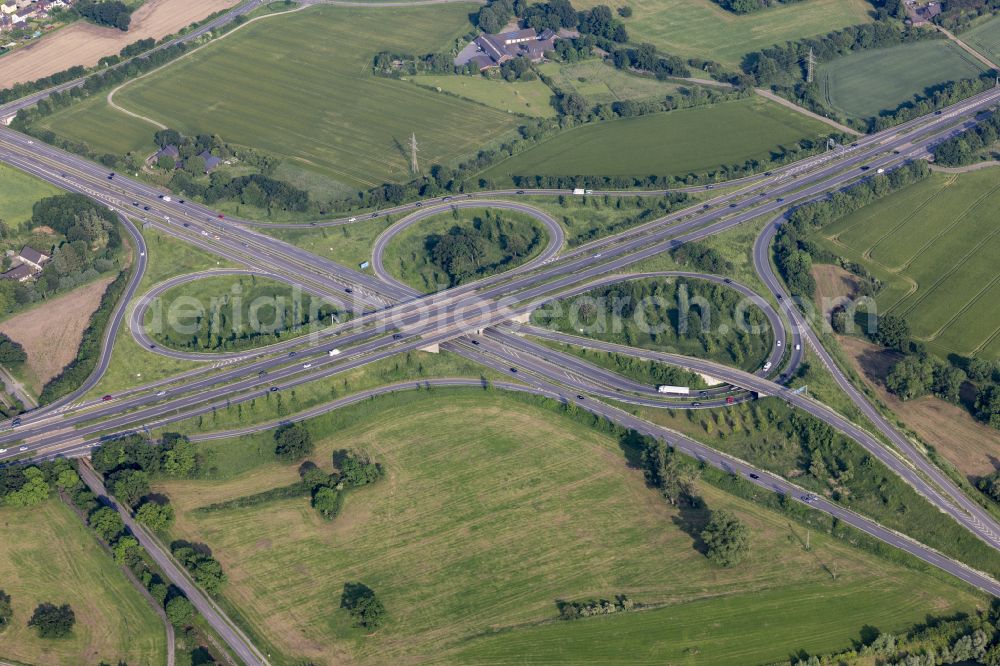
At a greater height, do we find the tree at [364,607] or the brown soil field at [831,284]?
the brown soil field at [831,284]

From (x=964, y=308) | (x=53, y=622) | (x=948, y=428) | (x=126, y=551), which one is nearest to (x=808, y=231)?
(x=964, y=308)

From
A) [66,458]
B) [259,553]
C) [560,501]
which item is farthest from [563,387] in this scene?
[66,458]

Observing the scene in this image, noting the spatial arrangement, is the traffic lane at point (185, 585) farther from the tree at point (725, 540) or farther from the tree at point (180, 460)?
the tree at point (725, 540)

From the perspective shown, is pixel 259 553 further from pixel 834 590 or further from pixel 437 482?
pixel 834 590

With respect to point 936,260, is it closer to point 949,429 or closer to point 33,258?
point 949,429

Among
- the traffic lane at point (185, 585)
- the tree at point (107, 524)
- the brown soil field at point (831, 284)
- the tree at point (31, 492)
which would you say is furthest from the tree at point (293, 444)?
the brown soil field at point (831, 284)
